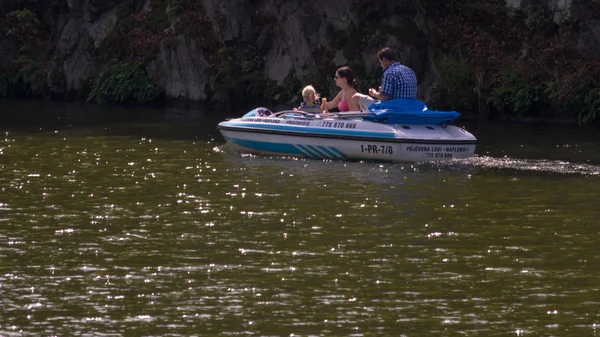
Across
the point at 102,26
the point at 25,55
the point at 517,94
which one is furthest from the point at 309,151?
the point at 25,55

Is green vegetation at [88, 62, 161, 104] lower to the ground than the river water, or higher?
higher

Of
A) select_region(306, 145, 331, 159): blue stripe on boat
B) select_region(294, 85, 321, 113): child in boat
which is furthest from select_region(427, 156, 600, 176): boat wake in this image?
select_region(294, 85, 321, 113): child in boat

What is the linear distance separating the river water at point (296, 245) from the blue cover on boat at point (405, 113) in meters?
1.03

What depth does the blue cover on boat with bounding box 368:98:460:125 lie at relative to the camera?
24453 millimetres

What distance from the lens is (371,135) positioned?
24484mm

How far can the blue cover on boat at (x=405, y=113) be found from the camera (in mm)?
24453

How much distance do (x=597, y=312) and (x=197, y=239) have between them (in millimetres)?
5689

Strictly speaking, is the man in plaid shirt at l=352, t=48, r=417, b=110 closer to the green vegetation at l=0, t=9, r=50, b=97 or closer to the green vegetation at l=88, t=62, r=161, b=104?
the green vegetation at l=88, t=62, r=161, b=104

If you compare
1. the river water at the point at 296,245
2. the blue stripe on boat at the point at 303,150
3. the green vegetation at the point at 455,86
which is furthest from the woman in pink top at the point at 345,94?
the green vegetation at the point at 455,86

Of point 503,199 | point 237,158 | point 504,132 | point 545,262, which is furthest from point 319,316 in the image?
point 504,132

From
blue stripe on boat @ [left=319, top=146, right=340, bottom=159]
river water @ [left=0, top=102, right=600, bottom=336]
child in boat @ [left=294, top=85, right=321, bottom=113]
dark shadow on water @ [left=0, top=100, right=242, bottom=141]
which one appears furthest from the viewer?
dark shadow on water @ [left=0, top=100, right=242, bottom=141]

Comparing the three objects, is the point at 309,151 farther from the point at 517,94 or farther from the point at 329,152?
the point at 517,94

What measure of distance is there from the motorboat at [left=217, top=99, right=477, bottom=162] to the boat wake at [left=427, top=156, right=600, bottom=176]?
1.32 ft

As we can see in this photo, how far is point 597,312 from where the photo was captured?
39.9 ft
